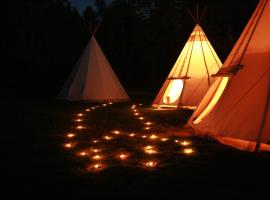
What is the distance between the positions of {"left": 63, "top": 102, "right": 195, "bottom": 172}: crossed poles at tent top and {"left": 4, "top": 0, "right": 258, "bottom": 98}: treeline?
10.3 m

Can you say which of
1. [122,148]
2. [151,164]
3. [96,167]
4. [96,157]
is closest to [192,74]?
[122,148]

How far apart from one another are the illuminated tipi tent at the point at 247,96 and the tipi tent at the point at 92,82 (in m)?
7.34

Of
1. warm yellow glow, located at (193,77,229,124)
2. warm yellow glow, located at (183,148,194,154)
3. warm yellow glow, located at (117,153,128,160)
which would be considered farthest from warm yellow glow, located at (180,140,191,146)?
warm yellow glow, located at (117,153,128,160)

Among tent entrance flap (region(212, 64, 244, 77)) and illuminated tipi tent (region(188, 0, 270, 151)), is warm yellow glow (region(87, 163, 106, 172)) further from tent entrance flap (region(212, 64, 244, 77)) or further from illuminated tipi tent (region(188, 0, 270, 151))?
tent entrance flap (region(212, 64, 244, 77))

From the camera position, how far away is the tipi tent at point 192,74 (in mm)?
10172

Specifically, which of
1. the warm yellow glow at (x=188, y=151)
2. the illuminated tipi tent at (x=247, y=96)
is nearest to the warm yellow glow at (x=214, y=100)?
the illuminated tipi tent at (x=247, y=96)

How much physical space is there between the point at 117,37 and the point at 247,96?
660 inches

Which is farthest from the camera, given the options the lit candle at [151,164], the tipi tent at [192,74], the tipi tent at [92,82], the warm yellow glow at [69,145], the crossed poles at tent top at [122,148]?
the tipi tent at [92,82]

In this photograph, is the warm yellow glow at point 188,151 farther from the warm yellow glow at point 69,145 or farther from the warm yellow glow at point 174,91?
the warm yellow glow at point 174,91

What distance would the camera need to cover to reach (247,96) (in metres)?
4.95

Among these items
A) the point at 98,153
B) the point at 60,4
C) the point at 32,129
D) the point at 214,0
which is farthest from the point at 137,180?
the point at 60,4

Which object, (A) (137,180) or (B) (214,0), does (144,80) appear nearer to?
(B) (214,0)

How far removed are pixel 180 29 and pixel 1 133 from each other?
51.7ft

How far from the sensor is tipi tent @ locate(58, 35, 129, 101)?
504 inches
